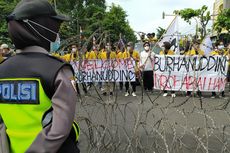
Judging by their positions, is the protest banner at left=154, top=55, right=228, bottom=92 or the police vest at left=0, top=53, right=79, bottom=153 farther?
the protest banner at left=154, top=55, right=228, bottom=92

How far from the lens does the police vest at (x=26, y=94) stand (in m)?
→ 2.01

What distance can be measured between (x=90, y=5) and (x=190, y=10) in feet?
79.9

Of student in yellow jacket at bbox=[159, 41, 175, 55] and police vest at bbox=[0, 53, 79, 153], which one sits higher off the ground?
police vest at bbox=[0, 53, 79, 153]

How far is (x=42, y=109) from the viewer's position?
6.64ft

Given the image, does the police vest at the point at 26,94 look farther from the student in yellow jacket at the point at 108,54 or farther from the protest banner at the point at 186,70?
the protest banner at the point at 186,70

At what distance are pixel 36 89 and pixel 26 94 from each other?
7 cm

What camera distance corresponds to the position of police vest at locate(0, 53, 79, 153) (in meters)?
2.01

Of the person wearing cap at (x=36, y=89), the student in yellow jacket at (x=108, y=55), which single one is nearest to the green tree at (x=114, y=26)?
the student in yellow jacket at (x=108, y=55)

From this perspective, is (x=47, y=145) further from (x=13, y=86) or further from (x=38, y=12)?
(x=38, y=12)

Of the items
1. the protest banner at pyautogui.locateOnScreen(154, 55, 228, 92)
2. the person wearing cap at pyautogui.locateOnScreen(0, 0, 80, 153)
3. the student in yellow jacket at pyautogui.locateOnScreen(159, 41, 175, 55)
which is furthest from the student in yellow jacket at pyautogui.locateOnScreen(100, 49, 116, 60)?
the person wearing cap at pyautogui.locateOnScreen(0, 0, 80, 153)

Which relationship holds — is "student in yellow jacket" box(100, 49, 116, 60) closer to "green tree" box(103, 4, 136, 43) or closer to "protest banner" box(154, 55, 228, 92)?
"green tree" box(103, 4, 136, 43)

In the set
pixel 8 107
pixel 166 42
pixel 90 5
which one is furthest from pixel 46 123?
pixel 90 5

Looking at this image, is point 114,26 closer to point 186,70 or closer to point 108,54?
point 186,70

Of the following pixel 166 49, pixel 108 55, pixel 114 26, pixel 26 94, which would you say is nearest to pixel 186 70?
pixel 166 49
